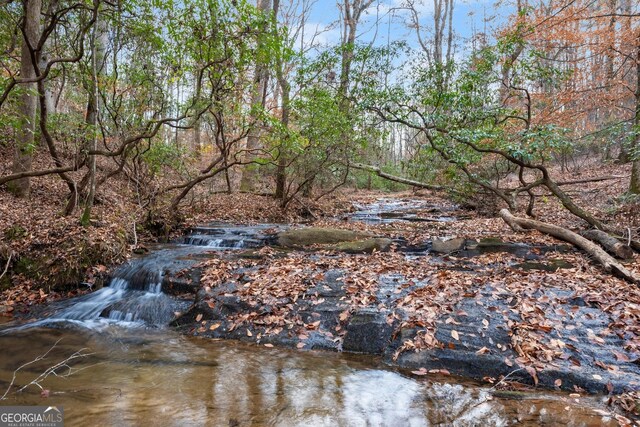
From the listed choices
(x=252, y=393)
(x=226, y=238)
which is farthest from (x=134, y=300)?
(x=252, y=393)

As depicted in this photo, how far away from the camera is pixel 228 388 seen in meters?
4.05

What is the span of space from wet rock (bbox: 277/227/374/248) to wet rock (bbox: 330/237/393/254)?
0.49 m

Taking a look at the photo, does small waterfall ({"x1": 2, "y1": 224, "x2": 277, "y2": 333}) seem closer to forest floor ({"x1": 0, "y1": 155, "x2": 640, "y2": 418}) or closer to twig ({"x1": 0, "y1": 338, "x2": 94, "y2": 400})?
forest floor ({"x1": 0, "y1": 155, "x2": 640, "y2": 418})

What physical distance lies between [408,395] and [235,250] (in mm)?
6119

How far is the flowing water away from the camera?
3475 mm

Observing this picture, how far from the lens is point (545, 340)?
450 centimetres

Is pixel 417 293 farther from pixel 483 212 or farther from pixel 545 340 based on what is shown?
pixel 483 212

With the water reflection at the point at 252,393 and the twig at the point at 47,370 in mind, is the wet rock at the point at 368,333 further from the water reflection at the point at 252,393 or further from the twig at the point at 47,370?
the twig at the point at 47,370

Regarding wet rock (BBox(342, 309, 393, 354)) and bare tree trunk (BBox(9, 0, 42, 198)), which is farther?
bare tree trunk (BBox(9, 0, 42, 198))

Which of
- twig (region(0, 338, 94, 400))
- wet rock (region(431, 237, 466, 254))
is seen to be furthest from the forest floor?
twig (region(0, 338, 94, 400))

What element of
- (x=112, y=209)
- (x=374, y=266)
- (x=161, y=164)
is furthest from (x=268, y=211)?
(x=374, y=266)

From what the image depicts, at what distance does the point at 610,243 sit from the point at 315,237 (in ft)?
22.1

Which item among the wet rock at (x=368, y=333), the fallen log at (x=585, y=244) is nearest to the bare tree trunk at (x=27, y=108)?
the wet rock at (x=368, y=333)

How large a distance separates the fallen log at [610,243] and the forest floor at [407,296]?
1.53 ft
